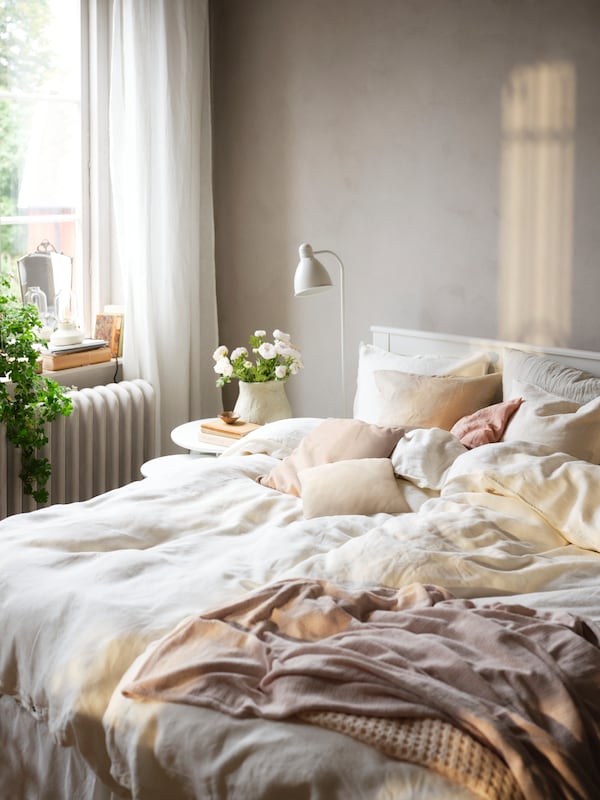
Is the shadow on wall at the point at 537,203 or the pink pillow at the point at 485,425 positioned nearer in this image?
the pink pillow at the point at 485,425

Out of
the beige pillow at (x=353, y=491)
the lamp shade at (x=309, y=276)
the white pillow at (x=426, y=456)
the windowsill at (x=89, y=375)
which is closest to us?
the beige pillow at (x=353, y=491)

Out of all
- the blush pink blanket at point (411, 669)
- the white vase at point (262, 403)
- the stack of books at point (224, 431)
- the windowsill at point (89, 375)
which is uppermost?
the windowsill at point (89, 375)

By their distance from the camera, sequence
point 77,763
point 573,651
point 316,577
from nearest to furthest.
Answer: point 573,651
point 77,763
point 316,577

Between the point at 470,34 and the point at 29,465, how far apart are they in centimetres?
225

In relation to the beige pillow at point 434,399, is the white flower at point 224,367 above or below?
above

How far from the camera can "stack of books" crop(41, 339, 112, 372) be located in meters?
3.72

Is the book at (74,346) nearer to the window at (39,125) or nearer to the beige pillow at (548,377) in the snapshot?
the window at (39,125)

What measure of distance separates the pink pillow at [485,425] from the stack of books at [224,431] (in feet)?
2.96

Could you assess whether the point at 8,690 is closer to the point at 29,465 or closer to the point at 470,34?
the point at 29,465

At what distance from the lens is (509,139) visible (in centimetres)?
340

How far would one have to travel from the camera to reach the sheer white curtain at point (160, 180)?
390cm

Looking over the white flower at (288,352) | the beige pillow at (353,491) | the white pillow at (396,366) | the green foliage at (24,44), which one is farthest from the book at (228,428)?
the green foliage at (24,44)

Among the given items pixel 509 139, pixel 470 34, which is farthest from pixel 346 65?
pixel 509 139

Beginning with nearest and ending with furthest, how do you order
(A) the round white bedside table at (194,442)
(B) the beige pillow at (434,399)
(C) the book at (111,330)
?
1. (B) the beige pillow at (434,399)
2. (A) the round white bedside table at (194,442)
3. (C) the book at (111,330)
